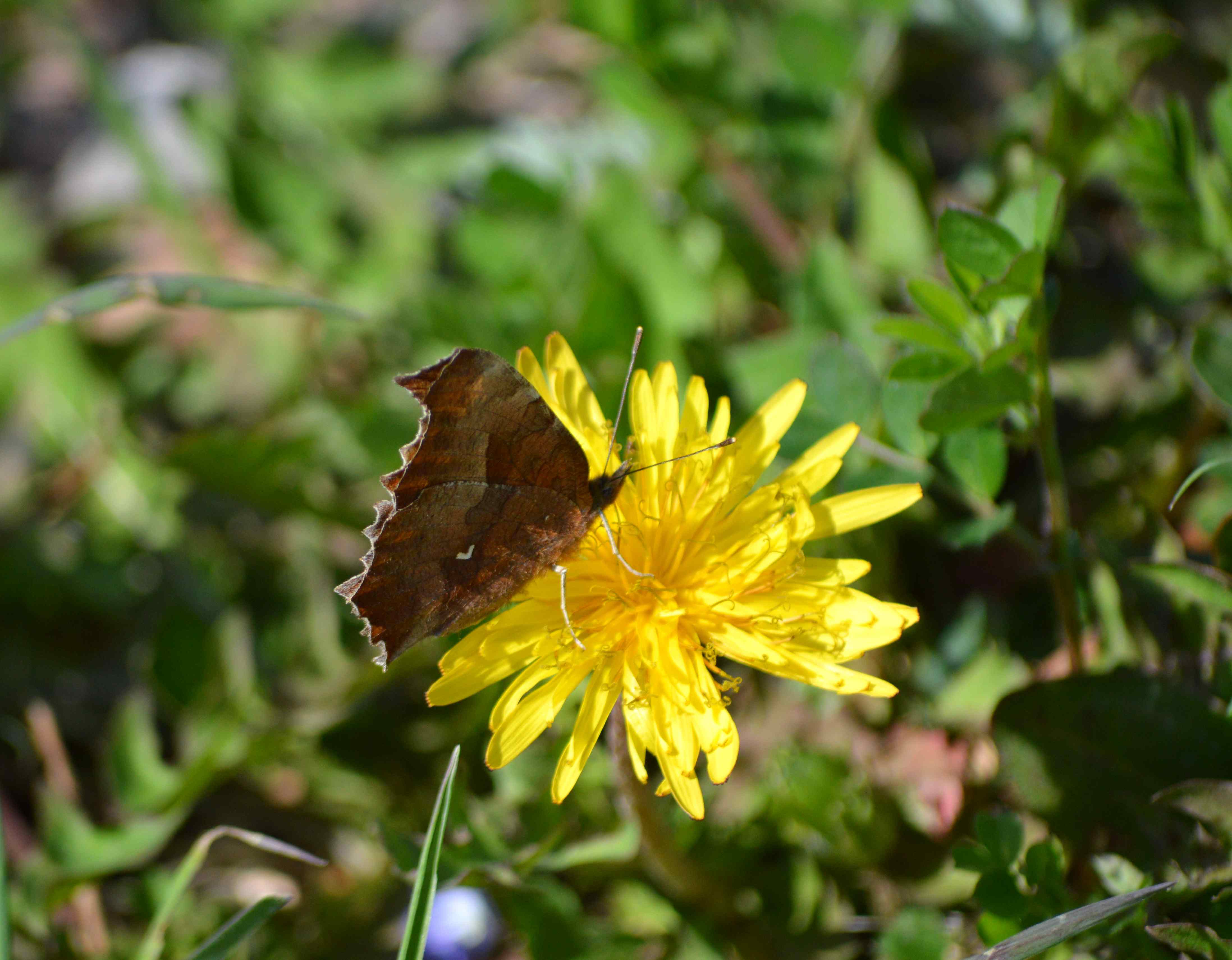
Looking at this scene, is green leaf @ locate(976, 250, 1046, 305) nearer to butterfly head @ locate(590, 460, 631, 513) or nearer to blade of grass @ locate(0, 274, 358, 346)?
butterfly head @ locate(590, 460, 631, 513)

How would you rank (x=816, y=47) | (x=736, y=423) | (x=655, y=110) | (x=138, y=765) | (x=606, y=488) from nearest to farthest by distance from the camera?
(x=606, y=488)
(x=736, y=423)
(x=138, y=765)
(x=816, y=47)
(x=655, y=110)

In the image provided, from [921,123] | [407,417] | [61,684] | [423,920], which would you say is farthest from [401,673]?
[921,123]

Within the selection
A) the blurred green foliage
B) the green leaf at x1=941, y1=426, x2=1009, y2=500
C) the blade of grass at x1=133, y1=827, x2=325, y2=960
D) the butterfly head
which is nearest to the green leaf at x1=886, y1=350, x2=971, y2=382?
the blurred green foliage

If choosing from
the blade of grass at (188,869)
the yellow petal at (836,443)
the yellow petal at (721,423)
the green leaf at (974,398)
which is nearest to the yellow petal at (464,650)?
the blade of grass at (188,869)

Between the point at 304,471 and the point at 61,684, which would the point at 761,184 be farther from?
the point at 61,684

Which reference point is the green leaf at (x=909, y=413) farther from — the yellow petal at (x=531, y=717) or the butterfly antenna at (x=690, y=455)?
the yellow petal at (x=531, y=717)

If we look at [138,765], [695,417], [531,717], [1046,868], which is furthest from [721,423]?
[138,765]

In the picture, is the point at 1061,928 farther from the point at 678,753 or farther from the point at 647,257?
the point at 647,257
